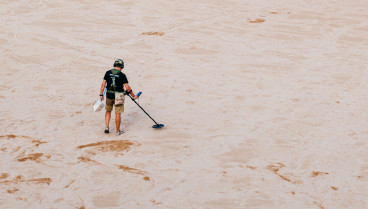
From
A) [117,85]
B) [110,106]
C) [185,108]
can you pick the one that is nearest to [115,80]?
[117,85]

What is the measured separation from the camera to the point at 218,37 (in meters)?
14.7

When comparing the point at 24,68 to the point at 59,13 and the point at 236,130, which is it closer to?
the point at 59,13

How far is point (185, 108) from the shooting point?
9188 millimetres

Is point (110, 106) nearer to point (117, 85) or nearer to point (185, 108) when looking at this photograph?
point (117, 85)

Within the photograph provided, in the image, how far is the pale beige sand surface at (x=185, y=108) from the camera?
5.95m

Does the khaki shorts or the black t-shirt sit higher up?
the black t-shirt

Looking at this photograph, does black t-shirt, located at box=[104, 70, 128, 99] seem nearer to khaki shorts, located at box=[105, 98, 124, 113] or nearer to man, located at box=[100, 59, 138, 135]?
man, located at box=[100, 59, 138, 135]

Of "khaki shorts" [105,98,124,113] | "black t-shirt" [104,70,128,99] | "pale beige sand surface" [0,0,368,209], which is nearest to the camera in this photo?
"pale beige sand surface" [0,0,368,209]

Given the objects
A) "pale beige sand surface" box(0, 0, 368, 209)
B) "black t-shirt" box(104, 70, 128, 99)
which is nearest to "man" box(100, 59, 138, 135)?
"black t-shirt" box(104, 70, 128, 99)

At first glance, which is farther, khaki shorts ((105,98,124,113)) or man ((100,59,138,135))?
khaki shorts ((105,98,124,113))

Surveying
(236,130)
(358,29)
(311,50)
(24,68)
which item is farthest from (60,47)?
(358,29)

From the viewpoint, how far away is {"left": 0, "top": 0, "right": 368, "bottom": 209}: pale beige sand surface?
595 centimetres

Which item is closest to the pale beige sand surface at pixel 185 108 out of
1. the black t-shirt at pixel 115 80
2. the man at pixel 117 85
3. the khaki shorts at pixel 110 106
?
the khaki shorts at pixel 110 106

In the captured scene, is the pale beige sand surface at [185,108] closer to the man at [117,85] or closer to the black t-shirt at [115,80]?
the man at [117,85]
